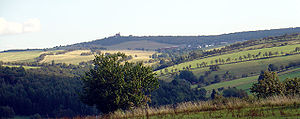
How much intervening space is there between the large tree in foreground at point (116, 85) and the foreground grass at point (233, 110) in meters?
10.4

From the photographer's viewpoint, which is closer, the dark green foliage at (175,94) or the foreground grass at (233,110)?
the foreground grass at (233,110)

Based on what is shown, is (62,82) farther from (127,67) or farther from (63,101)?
(127,67)

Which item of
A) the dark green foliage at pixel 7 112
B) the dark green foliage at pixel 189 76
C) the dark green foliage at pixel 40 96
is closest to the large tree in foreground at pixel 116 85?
the dark green foliage at pixel 40 96

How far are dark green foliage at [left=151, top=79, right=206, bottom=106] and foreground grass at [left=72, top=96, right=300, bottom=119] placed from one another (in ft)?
306

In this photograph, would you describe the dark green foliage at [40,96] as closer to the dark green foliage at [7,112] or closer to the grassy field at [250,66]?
the dark green foliage at [7,112]

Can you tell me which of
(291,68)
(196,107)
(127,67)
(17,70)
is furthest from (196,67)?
(196,107)

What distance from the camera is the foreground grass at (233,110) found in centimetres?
2243

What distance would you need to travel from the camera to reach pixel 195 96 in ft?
428


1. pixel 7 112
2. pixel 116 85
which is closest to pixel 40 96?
pixel 7 112

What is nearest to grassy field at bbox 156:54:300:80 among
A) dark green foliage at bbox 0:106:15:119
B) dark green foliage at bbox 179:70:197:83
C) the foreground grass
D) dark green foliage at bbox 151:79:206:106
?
dark green foliage at bbox 179:70:197:83

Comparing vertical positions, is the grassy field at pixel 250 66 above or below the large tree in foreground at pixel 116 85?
below

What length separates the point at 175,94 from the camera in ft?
452

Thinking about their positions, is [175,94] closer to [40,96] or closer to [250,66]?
[250,66]

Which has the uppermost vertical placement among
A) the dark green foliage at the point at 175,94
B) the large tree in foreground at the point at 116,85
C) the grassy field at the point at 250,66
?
the large tree in foreground at the point at 116,85
